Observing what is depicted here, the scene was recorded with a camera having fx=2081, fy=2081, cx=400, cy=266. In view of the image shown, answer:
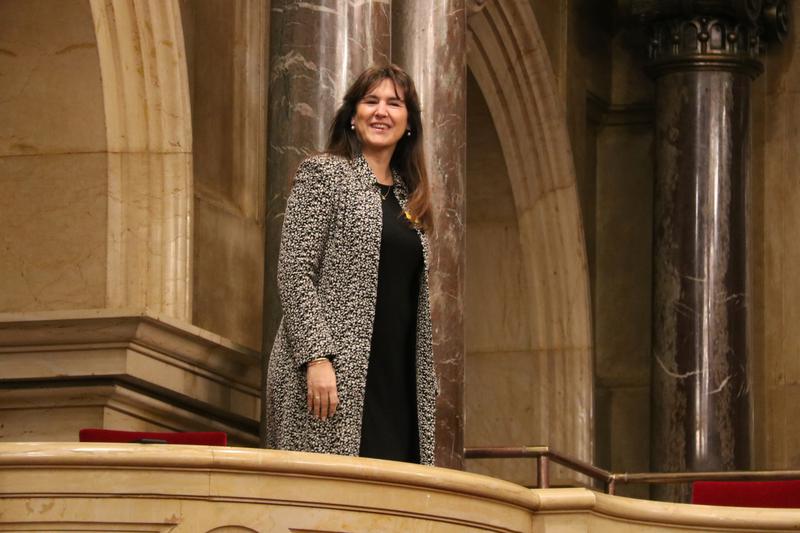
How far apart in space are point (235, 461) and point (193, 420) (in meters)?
3.26

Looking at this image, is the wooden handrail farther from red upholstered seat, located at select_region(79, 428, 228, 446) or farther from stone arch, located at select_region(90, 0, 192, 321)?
red upholstered seat, located at select_region(79, 428, 228, 446)

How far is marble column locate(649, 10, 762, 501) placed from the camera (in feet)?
38.0

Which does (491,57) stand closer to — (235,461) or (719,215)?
(719,215)

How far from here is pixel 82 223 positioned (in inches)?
304

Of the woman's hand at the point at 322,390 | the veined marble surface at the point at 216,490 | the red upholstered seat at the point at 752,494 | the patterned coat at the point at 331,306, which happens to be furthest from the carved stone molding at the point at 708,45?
the veined marble surface at the point at 216,490

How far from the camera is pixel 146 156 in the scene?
7965mm

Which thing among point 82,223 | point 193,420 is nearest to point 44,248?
point 82,223

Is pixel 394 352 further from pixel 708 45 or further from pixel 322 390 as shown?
pixel 708 45

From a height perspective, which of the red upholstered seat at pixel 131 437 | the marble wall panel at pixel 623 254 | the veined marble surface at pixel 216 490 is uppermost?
the marble wall panel at pixel 623 254

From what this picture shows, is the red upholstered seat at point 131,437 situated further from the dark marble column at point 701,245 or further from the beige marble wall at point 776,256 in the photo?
the beige marble wall at point 776,256

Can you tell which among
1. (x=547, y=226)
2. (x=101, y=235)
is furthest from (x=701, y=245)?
(x=101, y=235)

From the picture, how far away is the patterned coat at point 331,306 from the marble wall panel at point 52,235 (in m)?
2.36

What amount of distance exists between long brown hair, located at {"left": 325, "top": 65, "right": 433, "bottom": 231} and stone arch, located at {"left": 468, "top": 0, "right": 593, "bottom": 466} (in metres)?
6.06

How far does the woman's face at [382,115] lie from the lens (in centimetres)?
555
